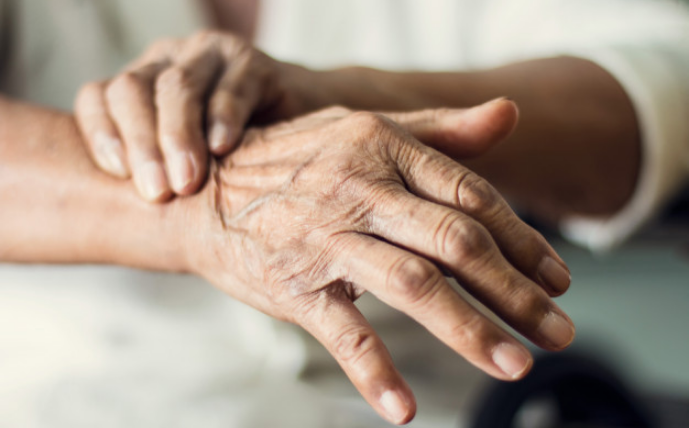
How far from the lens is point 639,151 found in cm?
68

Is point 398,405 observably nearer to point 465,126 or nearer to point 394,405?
point 394,405

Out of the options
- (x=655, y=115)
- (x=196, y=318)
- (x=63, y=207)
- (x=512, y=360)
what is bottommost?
(x=196, y=318)

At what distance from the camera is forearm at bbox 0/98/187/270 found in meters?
0.46

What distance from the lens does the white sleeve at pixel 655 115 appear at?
645 mm

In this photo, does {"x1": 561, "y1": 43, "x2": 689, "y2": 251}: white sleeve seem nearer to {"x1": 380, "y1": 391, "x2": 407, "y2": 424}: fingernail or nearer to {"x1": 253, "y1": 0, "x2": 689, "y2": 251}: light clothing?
{"x1": 253, "y1": 0, "x2": 689, "y2": 251}: light clothing

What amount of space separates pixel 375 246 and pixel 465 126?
13 centimetres

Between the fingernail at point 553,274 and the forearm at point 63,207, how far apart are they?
0.90 ft

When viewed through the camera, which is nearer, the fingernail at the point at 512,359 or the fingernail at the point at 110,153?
the fingernail at the point at 512,359

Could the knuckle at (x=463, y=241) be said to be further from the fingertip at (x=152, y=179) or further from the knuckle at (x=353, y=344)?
the fingertip at (x=152, y=179)

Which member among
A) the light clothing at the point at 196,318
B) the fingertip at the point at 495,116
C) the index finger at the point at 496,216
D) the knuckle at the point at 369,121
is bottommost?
the light clothing at the point at 196,318

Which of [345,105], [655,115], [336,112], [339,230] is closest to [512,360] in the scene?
[339,230]

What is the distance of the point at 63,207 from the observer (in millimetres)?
493

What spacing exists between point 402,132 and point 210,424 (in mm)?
445

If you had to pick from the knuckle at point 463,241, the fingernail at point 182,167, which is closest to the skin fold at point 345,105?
the fingernail at point 182,167
